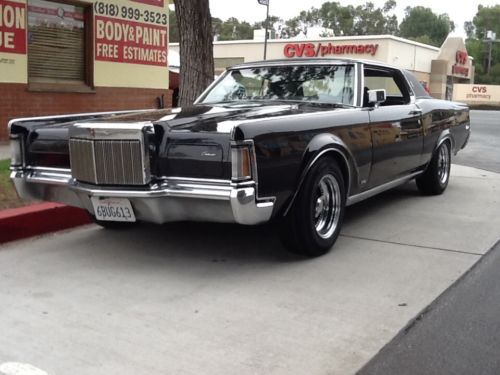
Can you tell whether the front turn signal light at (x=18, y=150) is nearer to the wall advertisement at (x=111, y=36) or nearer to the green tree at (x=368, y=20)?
the wall advertisement at (x=111, y=36)

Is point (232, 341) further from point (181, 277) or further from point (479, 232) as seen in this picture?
point (479, 232)

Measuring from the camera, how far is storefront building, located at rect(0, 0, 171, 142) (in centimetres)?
981

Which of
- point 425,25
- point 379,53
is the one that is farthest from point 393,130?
point 425,25

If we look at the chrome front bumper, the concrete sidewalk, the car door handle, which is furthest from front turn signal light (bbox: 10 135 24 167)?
the car door handle

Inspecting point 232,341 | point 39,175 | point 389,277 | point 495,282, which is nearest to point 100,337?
point 232,341

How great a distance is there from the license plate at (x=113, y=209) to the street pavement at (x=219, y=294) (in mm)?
434

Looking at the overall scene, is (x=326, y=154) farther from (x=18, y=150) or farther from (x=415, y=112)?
(x=18, y=150)

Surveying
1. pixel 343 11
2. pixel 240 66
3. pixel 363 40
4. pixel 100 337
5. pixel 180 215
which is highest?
pixel 343 11

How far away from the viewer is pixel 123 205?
175 inches

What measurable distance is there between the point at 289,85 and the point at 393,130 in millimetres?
1129

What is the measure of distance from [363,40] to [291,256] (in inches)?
1469

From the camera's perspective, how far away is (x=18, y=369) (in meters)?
3.09

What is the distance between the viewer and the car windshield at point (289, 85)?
577 centimetres

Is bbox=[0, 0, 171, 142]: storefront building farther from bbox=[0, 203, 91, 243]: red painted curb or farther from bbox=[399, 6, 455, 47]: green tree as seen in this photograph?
bbox=[399, 6, 455, 47]: green tree
